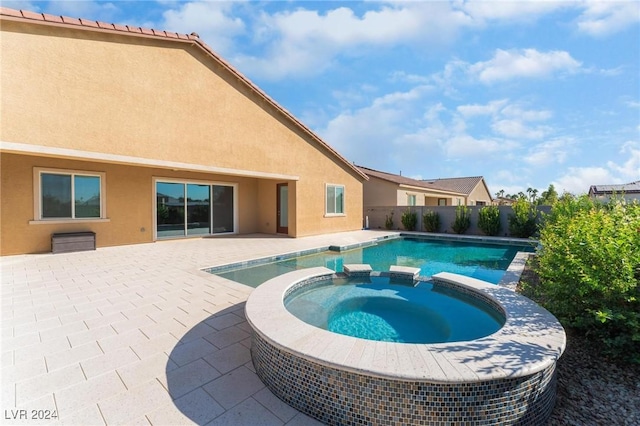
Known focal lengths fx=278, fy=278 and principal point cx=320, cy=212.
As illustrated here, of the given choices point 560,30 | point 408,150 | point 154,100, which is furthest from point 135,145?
point 408,150

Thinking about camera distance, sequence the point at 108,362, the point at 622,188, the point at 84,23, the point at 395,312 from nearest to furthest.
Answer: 1. the point at 108,362
2. the point at 395,312
3. the point at 84,23
4. the point at 622,188

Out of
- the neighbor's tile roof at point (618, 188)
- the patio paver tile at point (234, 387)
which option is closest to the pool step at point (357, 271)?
the patio paver tile at point (234, 387)

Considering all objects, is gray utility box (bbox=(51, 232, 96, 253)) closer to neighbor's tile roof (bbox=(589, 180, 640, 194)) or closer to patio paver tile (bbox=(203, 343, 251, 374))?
patio paver tile (bbox=(203, 343, 251, 374))

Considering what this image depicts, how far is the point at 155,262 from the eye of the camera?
859cm

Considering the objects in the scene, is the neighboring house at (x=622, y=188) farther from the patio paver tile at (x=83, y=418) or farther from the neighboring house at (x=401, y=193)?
the patio paver tile at (x=83, y=418)

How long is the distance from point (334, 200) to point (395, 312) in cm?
1192

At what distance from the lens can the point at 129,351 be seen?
363 centimetres

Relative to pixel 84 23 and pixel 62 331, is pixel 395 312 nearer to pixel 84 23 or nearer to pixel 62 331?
pixel 62 331

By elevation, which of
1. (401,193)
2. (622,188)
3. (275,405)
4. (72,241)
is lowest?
(275,405)

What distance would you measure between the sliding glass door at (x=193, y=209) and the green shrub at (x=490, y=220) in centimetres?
1471

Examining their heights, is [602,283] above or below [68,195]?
below

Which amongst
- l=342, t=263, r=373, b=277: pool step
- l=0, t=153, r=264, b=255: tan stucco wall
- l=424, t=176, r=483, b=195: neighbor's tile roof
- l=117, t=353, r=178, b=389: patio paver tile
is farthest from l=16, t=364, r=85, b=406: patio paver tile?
l=424, t=176, r=483, b=195: neighbor's tile roof

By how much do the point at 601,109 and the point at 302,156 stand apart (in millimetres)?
15990

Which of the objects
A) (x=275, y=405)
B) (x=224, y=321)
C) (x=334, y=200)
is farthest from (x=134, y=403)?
(x=334, y=200)
